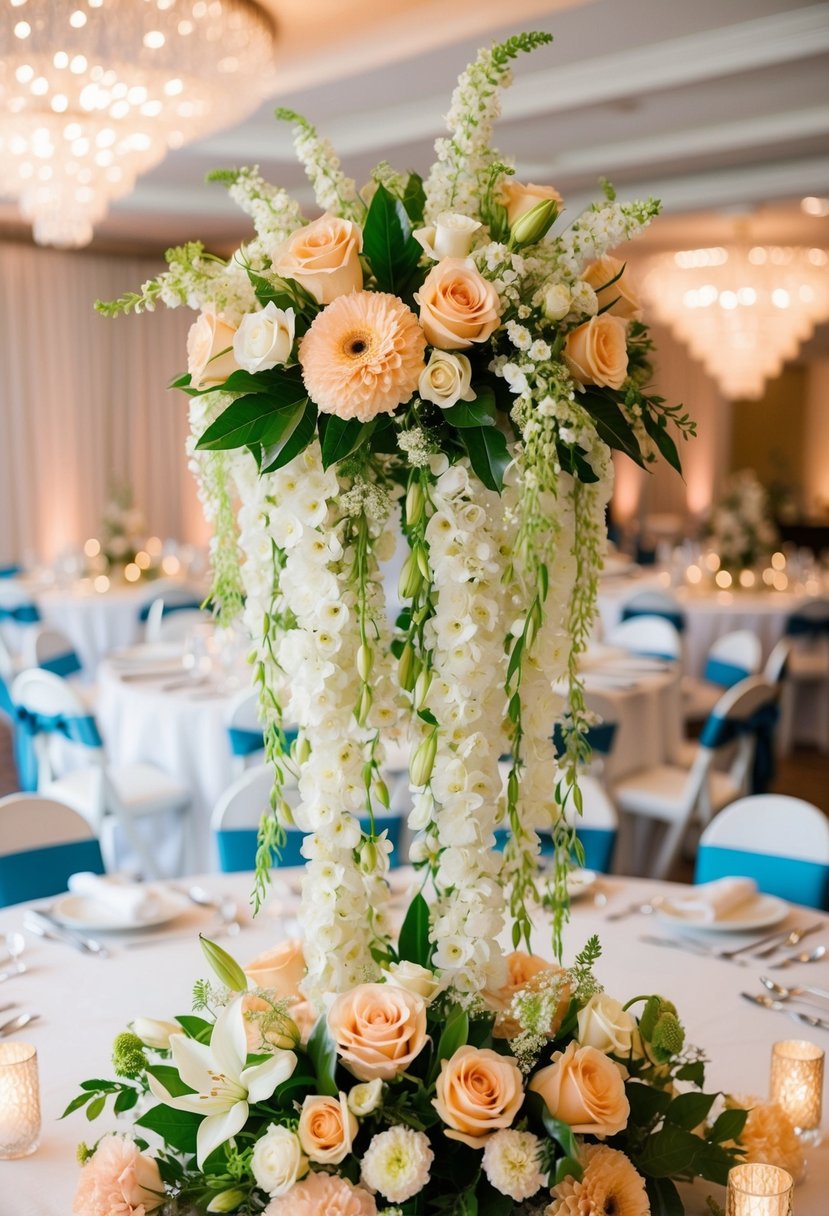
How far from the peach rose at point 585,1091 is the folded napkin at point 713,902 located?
1.10 metres

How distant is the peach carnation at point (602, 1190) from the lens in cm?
136

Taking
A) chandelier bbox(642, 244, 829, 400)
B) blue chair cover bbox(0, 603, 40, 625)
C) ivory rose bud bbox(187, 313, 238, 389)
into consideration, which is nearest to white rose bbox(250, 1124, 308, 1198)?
ivory rose bud bbox(187, 313, 238, 389)

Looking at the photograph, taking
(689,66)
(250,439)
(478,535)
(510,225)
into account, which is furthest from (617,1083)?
(689,66)

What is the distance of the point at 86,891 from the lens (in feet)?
8.50

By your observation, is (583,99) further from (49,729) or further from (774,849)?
(774,849)

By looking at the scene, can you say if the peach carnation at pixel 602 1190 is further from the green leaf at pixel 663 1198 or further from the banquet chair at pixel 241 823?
the banquet chair at pixel 241 823

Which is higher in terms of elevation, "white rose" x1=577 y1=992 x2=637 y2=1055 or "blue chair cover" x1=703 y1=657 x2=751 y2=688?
"white rose" x1=577 y1=992 x2=637 y2=1055

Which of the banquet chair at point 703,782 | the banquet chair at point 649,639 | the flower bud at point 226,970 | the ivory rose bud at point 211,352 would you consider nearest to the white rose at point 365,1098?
the flower bud at point 226,970

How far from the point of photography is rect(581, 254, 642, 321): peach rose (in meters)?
1.50

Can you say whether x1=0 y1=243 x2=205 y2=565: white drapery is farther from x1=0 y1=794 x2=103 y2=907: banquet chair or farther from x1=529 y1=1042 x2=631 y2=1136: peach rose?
x1=529 y1=1042 x2=631 y2=1136: peach rose

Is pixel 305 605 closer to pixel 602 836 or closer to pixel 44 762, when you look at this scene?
pixel 602 836

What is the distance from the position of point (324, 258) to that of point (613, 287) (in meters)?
0.37

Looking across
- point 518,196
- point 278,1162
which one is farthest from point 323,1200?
point 518,196

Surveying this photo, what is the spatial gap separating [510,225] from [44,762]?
13.6ft
